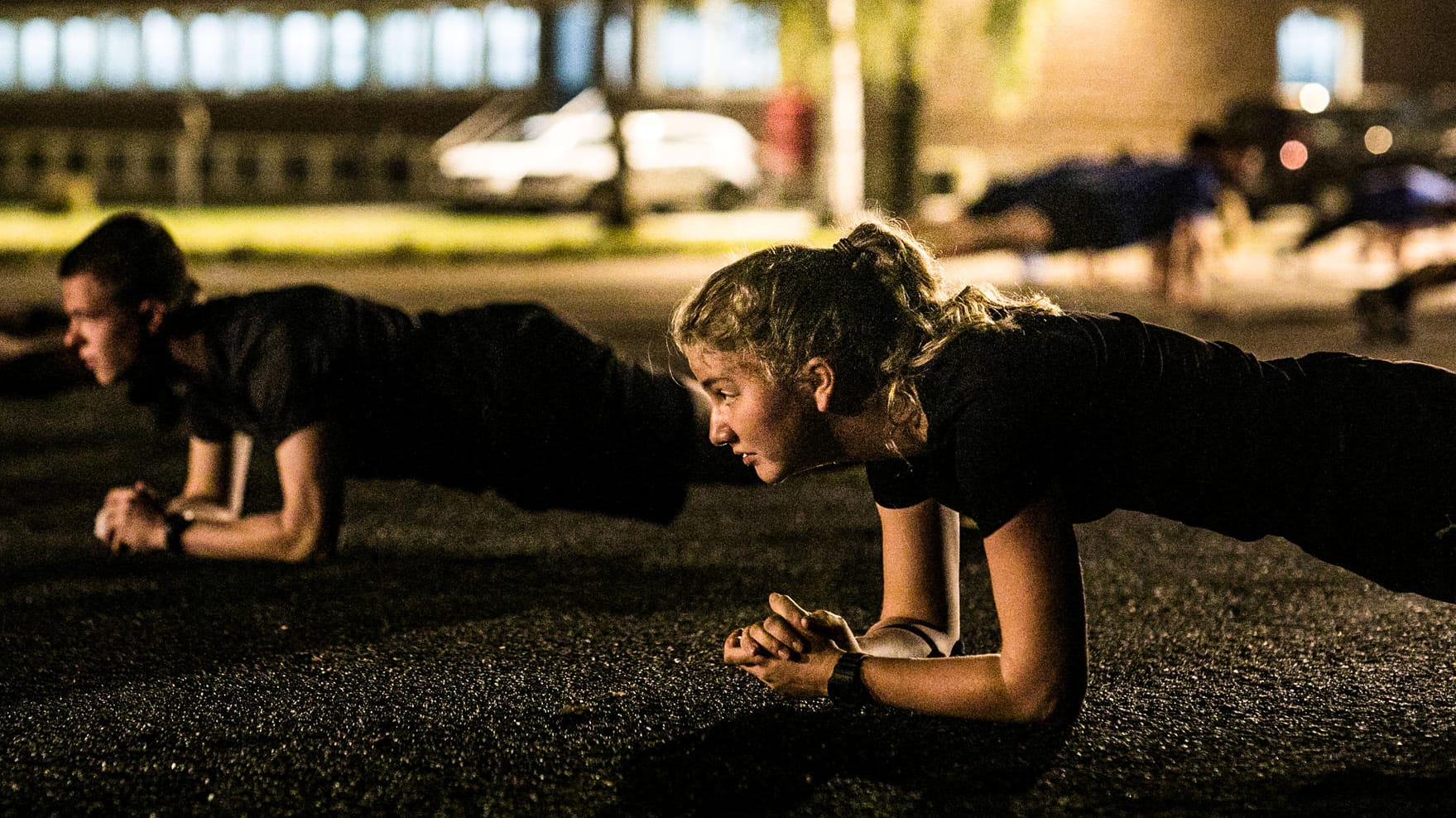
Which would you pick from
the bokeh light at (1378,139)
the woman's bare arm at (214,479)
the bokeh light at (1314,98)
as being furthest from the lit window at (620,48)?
the woman's bare arm at (214,479)

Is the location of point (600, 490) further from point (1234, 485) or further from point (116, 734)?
point (1234, 485)

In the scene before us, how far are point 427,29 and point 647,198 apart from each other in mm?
9840

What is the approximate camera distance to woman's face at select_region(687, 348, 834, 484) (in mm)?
2564

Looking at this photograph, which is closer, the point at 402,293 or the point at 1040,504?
the point at 1040,504

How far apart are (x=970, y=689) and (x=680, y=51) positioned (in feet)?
95.3

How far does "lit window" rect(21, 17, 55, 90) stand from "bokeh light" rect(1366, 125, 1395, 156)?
26.8 m

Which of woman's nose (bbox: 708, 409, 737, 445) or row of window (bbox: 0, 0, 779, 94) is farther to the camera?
row of window (bbox: 0, 0, 779, 94)

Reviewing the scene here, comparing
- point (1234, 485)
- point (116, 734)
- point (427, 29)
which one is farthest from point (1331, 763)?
point (427, 29)

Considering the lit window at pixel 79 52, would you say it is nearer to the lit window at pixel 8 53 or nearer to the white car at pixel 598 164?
the lit window at pixel 8 53

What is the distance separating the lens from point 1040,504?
242cm

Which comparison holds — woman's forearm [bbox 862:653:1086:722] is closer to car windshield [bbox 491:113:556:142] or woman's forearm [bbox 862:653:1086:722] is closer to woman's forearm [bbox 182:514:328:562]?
woman's forearm [bbox 182:514:328:562]

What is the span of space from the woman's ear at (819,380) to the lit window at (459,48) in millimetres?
30089

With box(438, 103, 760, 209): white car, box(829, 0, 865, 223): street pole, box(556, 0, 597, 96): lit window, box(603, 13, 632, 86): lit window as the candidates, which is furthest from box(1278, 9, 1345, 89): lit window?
box(556, 0, 597, 96): lit window

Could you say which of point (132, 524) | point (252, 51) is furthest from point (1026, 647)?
point (252, 51)
